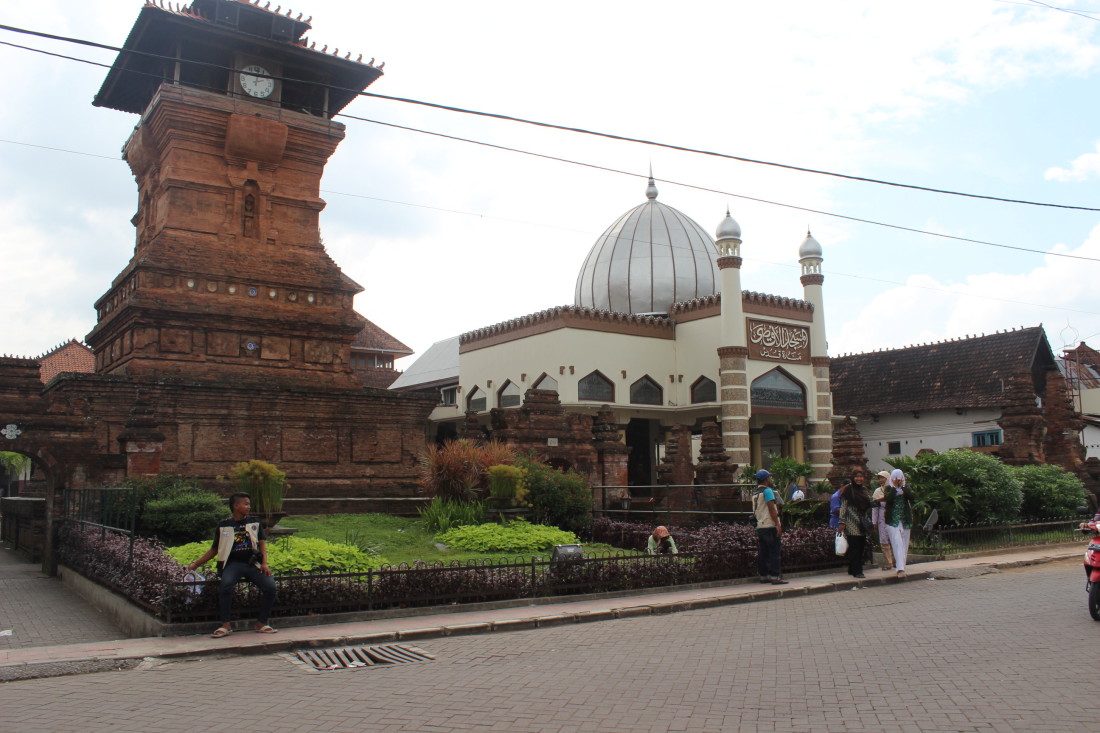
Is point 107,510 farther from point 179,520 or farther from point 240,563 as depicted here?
point 240,563

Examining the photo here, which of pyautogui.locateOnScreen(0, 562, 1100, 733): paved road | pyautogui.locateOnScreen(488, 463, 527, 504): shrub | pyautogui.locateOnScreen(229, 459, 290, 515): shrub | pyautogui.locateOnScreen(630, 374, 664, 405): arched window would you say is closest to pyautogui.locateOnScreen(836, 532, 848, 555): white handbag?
pyautogui.locateOnScreen(0, 562, 1100, 733): paved road

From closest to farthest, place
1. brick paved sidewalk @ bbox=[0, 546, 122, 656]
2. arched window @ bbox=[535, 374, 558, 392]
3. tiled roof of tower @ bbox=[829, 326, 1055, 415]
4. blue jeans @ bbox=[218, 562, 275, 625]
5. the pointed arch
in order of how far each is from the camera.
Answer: blue jeans @ bbox=[218, 562, 275, 625]
brick paved sidewalk @ bbox=[0, 546, 122, 656]
arched window @ bbox=[535, 374, 558, 392]
tiled roof of tower @ bbox=[829, 326, 1055, 415]
the pointed arch

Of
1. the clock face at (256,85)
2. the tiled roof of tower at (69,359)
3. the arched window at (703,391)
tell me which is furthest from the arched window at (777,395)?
the tiled roof of tower at (69,359)

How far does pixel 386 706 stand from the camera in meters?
6.26

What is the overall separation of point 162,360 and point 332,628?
1359 centimetres

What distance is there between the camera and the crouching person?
29.2ft

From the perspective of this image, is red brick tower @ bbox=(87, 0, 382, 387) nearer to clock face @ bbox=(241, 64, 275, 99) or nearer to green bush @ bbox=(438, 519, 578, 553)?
clock face @ bbox=(241, 64, 275, 99)

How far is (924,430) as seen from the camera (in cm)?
3781

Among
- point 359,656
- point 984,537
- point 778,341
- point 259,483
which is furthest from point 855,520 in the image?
point 778,341

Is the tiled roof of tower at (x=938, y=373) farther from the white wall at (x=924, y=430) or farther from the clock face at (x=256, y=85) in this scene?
the clock face at (x=256, y=85)

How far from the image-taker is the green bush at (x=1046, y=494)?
20.7 m

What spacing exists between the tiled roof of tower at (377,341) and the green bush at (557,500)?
35.6 meters

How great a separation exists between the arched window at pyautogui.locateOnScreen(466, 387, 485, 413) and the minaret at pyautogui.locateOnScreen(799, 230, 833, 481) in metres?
14.3

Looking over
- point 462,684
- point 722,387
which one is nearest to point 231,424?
point 462,684
